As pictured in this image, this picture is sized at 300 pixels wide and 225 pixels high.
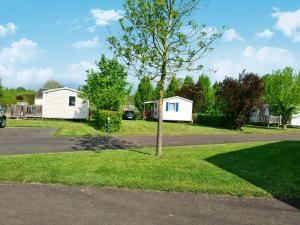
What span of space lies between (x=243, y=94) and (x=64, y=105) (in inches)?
759

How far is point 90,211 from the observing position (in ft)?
21.7

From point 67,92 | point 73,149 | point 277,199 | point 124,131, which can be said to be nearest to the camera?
point 277,199

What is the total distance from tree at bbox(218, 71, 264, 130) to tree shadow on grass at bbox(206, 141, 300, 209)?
18453 mm

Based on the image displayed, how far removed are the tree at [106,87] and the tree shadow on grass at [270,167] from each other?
2042cm

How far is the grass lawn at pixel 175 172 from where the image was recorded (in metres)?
8.77

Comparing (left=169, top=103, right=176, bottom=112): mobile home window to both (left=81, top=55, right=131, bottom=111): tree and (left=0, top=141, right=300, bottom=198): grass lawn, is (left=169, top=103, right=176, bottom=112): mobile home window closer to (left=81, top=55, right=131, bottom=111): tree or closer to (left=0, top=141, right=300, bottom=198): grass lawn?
(left=81, top=55, right=131, bottom=111): tree

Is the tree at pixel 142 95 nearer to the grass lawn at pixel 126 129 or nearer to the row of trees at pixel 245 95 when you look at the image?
the row of trees at pixel 245 95

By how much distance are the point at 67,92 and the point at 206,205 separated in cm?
3421

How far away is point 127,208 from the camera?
6887mm

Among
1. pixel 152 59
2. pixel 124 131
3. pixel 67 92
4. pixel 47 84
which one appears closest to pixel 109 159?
pixel 152 59

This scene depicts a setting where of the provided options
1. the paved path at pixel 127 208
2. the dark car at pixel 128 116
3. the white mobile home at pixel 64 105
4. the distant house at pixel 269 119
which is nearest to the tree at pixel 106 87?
the white mobile home at pixel 64 105

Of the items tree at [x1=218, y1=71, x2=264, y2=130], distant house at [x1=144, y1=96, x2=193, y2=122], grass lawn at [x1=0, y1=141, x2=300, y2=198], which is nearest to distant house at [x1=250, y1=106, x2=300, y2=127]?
distant house at [x1=144, y1=96, x2=193, y2=122]

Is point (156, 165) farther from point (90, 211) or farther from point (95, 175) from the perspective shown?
point (90, 211)

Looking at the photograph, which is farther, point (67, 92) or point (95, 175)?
point (67, 92)
